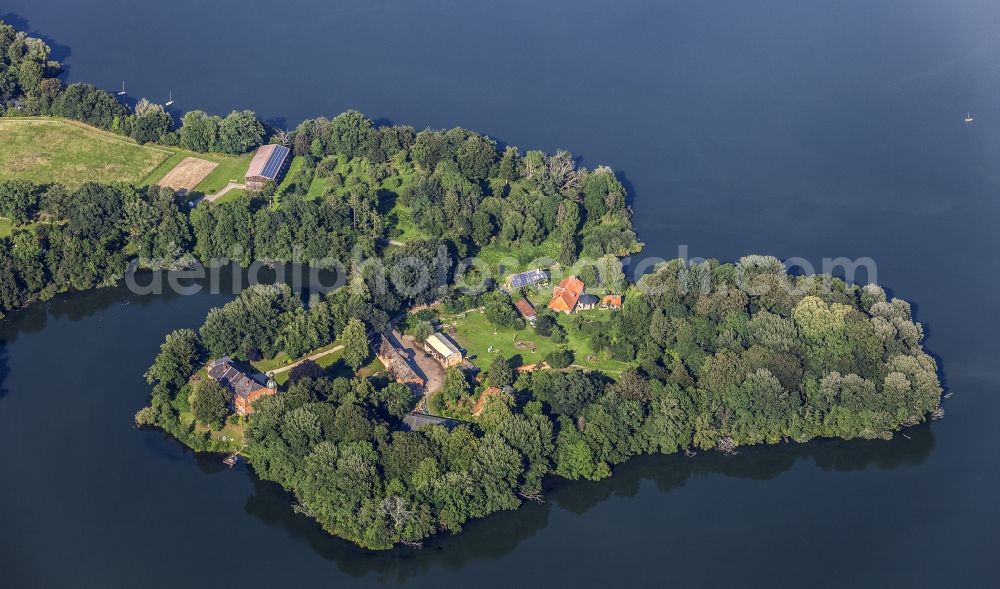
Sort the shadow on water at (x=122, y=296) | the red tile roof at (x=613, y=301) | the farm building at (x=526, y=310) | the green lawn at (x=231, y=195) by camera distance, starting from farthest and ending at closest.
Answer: the green lawn at (x=231, y=195) < the red tile roof at (x=613, y=301) < the shadow on water at (x=122, y=296) < the farm building at (x=526, y=310)

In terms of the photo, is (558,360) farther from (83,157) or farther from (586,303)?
(83,157)

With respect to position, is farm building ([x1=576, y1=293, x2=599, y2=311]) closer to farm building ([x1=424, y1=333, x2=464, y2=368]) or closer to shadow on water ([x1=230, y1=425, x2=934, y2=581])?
farm building ([x1=424, y1=333, x2=464, y2=368])

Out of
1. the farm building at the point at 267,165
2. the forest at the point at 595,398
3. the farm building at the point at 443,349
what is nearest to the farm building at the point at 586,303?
the forest at the point at 595,398

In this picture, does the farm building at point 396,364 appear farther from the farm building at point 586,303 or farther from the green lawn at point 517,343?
the farm building at point 586,303

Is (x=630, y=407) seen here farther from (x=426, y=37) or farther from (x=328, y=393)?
(x=426, y=37)

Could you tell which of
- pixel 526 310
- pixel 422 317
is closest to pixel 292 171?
pixel 422 317

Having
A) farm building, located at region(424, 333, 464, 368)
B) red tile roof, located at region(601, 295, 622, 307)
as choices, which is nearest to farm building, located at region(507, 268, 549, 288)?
red tile roof, located at region(601, 295, 622, 307)

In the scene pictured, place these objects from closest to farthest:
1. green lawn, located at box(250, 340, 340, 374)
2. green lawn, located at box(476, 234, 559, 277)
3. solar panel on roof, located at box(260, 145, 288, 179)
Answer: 1. green lawn, located at box(250, 340, 340, 374)
2. green lawn, located at box(476, 234, 559, 277)
3. solar panel on roof, located at box(260, 145, 288, 179)
